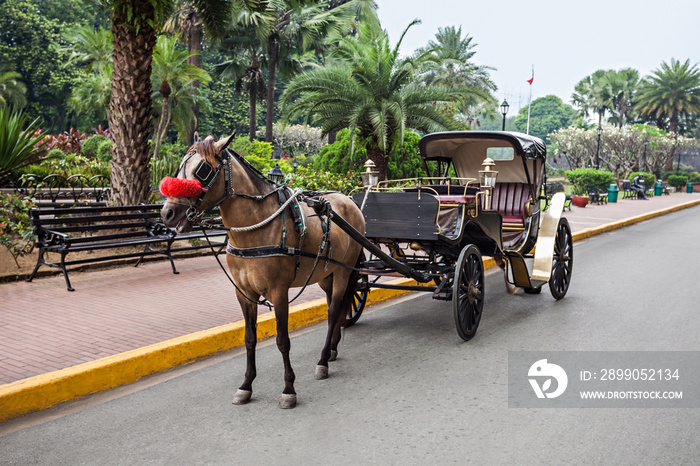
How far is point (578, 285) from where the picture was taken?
945 centimetres

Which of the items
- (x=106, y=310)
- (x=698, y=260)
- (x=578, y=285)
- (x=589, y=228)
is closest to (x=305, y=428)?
(x=106, y=310)

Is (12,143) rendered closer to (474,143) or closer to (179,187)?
(474,143)

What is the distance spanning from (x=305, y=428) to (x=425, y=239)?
2699 millimetres

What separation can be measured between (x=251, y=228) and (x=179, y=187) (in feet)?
2.22

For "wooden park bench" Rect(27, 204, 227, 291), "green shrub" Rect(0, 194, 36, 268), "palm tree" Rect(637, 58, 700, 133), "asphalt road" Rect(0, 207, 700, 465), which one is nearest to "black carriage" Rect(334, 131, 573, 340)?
"asphalt road" Rect(0, 207, 700, 465)

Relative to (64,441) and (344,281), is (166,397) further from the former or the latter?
(344,281)

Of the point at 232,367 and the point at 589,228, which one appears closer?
the point at 232,367

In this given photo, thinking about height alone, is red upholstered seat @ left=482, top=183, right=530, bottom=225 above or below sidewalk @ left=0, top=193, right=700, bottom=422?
above

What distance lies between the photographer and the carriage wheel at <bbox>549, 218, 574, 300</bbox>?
8.26 m

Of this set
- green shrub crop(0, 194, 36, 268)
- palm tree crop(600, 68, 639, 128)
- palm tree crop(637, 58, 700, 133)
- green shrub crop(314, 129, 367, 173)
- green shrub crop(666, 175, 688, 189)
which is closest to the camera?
green shrub crop(0, 194, 36, 268)

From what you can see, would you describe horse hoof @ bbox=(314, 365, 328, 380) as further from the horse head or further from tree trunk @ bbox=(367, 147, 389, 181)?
tree trunk @ bbox=(367, 147, 389, 181)

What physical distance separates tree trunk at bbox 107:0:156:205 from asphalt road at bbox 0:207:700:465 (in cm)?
559

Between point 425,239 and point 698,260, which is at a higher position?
point 425,239

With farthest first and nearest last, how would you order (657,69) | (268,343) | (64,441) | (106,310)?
(657,69), (106,310), (268,343), (64,441)
